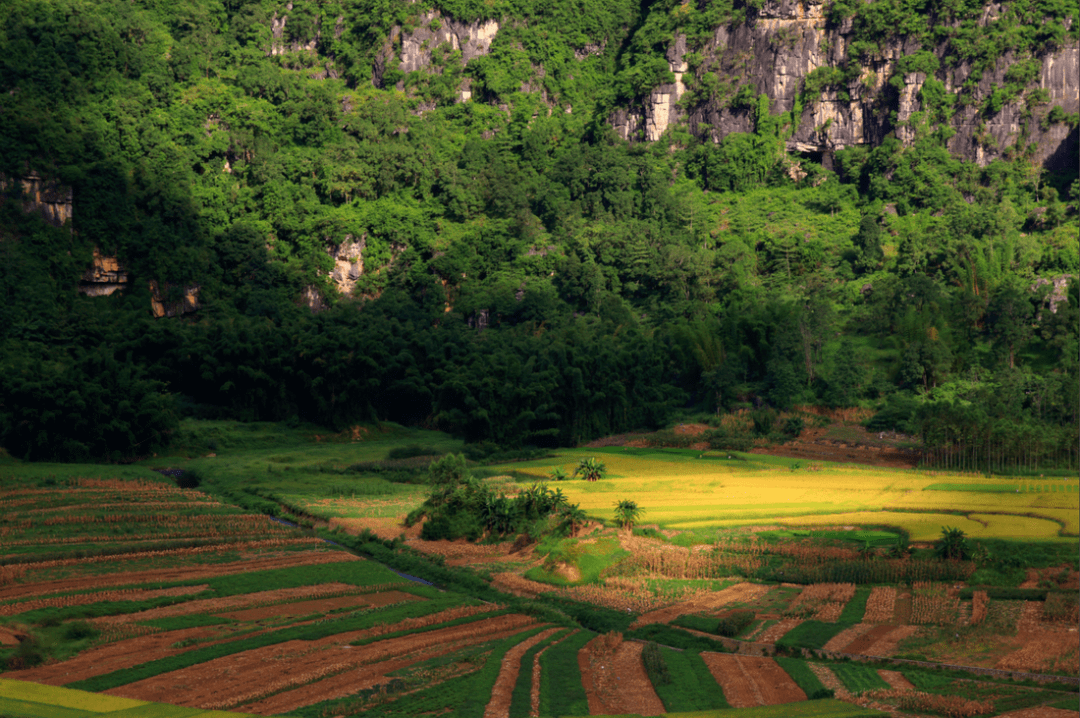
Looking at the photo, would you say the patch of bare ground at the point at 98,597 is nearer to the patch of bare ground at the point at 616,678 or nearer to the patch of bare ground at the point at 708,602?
the patch of bare ground at the point at 616,678

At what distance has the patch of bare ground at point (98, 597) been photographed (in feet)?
71.9

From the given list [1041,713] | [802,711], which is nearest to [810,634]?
[802,711]

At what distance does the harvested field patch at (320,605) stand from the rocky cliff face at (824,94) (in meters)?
74.4

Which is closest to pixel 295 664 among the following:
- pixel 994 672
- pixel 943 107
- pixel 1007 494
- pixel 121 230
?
pixel 994 672

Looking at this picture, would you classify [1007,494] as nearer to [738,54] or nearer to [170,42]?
[738,54]

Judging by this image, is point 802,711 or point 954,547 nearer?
point 802,711

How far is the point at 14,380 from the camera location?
139ft

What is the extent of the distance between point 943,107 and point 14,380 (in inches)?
2858

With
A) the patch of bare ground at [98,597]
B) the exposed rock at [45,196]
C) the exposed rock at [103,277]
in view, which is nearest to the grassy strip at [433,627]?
the patch of bare ground at [98,597]

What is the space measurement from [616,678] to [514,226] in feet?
230

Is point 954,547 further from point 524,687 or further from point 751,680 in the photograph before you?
point 524,687

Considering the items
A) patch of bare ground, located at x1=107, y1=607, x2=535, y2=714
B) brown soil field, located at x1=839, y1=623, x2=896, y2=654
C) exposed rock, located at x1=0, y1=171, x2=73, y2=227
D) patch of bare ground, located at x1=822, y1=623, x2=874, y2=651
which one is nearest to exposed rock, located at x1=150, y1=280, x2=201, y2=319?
exposed rock, located at x1=0, y1=171, x2=73, y2=227

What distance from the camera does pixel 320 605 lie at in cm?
2308

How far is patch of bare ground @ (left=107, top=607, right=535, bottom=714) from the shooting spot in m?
16.7
